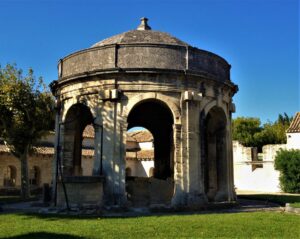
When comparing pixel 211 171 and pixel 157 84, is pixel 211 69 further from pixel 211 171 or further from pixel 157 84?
pixel 211 171

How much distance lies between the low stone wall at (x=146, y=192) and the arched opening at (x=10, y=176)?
703 inches

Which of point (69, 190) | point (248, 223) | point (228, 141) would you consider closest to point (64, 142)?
point (69, 190)

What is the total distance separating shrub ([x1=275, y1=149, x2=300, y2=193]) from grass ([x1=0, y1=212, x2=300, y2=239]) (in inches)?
749

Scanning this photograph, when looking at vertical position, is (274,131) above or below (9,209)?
above

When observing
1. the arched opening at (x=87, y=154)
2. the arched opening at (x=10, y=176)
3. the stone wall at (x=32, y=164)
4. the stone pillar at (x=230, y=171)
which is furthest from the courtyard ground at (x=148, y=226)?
the arched opening at (x=87, y=154)

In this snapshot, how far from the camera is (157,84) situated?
1453 cm

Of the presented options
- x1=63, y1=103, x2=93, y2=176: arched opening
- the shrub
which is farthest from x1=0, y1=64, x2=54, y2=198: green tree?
the shrub

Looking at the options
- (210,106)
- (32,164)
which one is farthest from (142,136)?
(210,106)

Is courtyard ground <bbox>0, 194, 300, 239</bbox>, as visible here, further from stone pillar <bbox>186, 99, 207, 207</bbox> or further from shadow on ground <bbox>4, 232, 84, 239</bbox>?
stone pillar <bbox>186, 99, 207, 207</bbox>

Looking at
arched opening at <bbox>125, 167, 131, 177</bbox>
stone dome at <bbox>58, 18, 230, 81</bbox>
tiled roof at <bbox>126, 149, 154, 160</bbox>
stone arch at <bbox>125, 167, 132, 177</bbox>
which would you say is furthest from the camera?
tiled roof at <bbox>126, 149, 154, 160</bbox>

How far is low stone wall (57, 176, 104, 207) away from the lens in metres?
13.3

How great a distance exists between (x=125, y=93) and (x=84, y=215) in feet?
15.2

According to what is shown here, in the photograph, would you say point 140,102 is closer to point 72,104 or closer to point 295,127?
point 72,104

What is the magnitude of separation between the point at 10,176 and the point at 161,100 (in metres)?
21.2
